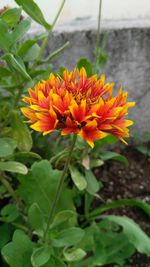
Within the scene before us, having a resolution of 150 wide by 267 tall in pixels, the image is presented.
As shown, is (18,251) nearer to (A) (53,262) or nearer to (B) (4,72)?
(A) (53,262)

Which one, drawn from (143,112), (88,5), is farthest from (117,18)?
(143,112)

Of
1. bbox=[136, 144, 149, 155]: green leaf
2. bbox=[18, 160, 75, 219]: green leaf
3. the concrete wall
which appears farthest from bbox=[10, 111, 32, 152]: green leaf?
bbox=[136, 144, 149, 155]: green leaf

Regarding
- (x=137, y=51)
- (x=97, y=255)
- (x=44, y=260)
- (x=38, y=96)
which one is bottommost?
(x=97, y=255)

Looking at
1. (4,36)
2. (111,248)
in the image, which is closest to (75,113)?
(4,36)

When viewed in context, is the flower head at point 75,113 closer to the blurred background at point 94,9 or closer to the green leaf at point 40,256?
the green leaf at point 40,256

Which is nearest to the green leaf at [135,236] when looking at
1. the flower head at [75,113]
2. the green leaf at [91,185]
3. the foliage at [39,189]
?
the foliage at [39,189]

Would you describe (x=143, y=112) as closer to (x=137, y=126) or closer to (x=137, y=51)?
(x=137, y=126)
